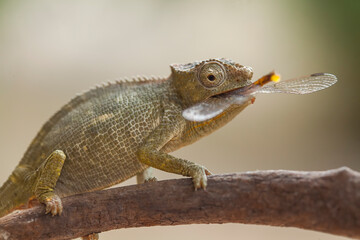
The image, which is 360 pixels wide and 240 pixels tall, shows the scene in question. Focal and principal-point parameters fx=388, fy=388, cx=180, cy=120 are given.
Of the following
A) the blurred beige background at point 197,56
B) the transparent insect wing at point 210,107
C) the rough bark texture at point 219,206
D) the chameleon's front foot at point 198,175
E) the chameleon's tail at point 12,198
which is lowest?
the rough bark texture at point 219,206

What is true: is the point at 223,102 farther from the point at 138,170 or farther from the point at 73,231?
the point at 73,231

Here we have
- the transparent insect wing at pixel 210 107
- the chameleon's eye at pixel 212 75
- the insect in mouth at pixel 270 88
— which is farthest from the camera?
the chameleon's eye at pixel 212 75

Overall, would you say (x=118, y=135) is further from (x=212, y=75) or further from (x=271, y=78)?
(x=271, y=78)

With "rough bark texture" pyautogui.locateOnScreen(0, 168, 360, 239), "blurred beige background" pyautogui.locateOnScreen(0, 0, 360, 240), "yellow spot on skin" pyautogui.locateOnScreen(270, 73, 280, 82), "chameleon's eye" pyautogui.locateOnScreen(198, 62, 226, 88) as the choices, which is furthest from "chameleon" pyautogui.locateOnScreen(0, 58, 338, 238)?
"blurred beige background" pyautogui.locateOnScreen(0, 0, 360, 240)

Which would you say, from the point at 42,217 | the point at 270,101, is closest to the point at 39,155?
the point at 42,217

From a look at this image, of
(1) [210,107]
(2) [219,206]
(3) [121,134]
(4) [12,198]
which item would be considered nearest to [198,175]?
(2) [219,206]

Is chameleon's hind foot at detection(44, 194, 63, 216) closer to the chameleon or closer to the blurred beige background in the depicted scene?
the chameleon

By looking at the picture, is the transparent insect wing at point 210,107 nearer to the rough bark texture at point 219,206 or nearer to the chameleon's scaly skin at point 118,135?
the chameleon's scaly skin at point 118,135

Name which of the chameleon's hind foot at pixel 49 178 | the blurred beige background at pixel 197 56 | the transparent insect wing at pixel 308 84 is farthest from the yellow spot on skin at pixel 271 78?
the blurred beige background at pixel 197 56
